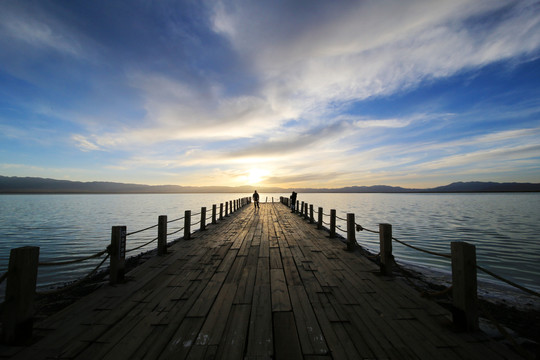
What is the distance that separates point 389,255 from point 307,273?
1947 mm

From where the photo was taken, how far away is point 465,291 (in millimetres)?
3451

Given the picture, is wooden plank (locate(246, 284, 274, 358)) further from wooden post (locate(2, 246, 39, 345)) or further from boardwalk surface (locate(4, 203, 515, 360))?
wooden post (locate(2, 246, 39, 345))

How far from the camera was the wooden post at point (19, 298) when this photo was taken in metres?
3.07

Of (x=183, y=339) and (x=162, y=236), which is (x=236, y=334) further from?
(x=162, y=236)

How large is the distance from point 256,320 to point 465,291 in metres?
2.99

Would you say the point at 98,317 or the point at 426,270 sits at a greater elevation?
the point at 98,317

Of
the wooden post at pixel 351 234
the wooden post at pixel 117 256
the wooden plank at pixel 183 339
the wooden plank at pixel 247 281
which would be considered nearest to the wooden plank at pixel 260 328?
the wooden plank at pixel 247 281

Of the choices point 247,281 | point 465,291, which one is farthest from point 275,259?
point 465,291

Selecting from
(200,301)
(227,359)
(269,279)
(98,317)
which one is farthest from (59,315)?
(269,279)

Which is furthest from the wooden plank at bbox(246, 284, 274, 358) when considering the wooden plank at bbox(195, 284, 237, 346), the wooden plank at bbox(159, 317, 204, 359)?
the wooden plank at bbox(159, 317, 204, 359)

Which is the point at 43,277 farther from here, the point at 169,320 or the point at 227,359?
the point at 227,359

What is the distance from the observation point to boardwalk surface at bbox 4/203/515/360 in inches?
114

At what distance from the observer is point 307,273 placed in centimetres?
586

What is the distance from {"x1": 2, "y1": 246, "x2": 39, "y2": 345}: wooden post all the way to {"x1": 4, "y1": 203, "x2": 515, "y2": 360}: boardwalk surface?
24 centimetres
